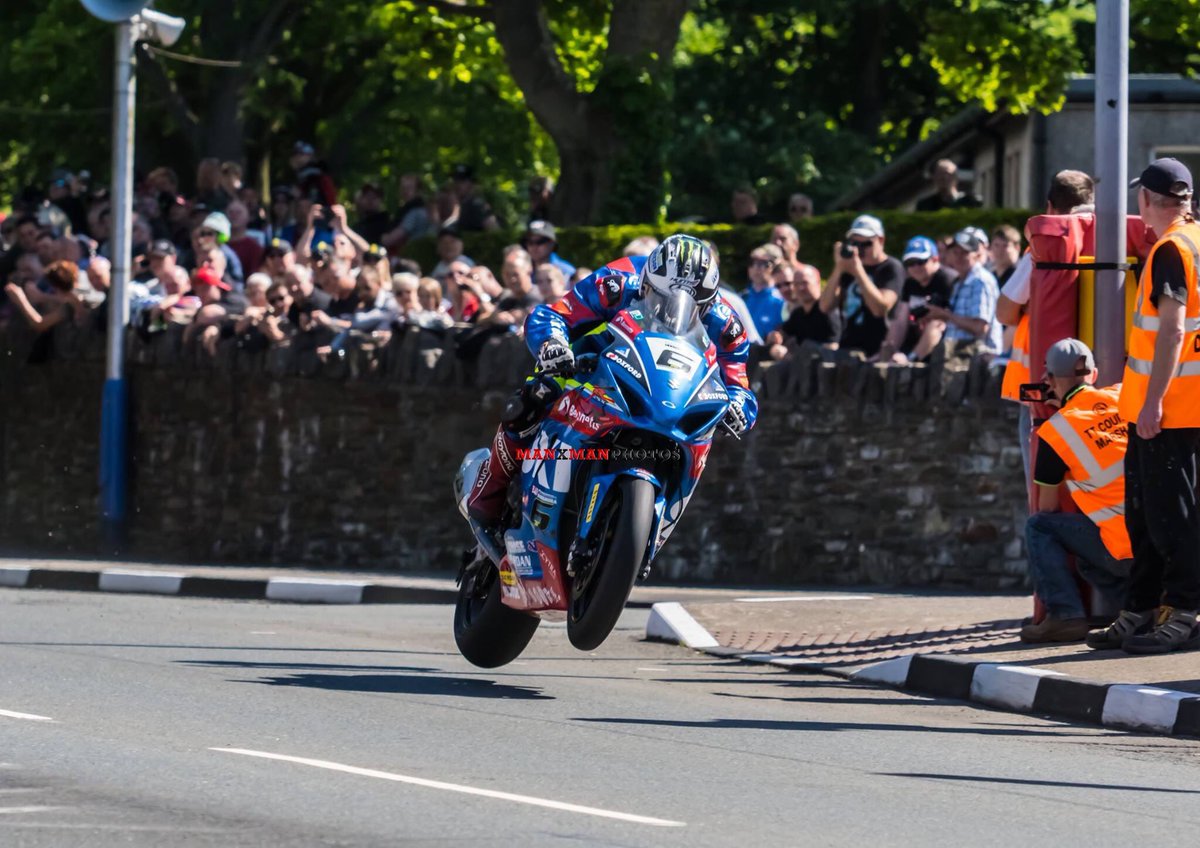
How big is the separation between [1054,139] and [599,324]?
20731 mm

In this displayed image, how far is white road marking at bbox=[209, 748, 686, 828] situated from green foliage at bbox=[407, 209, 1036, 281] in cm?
1614

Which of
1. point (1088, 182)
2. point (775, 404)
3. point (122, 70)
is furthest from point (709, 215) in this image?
point (1088, 182)

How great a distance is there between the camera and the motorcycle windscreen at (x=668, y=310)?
10500 mm

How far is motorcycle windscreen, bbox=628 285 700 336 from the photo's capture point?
34.4ft

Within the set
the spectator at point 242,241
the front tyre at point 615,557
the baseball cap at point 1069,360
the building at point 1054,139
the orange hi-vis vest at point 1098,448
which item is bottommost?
the front tyre at point 615,557

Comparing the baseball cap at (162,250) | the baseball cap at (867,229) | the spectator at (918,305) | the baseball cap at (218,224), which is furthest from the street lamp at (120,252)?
→ the spectator at (918,305)

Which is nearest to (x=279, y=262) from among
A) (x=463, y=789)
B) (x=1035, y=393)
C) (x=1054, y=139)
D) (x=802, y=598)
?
(x=802, y=598)

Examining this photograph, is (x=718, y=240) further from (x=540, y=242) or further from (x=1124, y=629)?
(x=1124, y=629)

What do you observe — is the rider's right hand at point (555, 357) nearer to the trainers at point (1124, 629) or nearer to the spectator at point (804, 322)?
the trainers at point (1124, 629)

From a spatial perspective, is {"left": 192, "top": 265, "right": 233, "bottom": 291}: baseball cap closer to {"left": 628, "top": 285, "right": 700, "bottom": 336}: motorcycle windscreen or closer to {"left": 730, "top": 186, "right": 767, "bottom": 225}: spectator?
{"left": 730, "top": 186, "right": 767, "bottom": 225}: spectator

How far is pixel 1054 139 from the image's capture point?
30562 millimetres

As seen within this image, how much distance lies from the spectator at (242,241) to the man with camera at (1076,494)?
1208 centimetres

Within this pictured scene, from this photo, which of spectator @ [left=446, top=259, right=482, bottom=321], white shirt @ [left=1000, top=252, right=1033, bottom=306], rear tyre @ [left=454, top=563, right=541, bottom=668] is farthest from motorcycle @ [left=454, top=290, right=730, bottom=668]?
spectator @ [left=446, top=259, right=482, bottom=321]

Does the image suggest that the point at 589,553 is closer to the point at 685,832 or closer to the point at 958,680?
the point at 958,680
